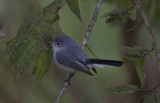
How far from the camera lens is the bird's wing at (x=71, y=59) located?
2184 mm

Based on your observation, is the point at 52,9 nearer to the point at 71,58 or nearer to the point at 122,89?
the point at 122,89

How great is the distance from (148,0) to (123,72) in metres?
1.68

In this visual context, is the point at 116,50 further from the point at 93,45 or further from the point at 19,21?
the point at 19,21

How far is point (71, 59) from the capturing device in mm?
2320

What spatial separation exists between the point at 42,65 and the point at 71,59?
2.55 feet

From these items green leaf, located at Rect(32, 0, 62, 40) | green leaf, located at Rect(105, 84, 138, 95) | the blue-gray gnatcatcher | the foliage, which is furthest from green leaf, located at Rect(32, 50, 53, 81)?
the blue-gray gnatcatcher

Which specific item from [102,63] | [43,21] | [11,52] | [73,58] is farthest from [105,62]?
[11,52]

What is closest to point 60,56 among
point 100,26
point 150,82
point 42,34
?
point 42,34

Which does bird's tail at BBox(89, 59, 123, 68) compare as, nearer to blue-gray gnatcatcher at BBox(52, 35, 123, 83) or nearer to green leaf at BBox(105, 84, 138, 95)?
blue-gray gnatcatcher at BBox(52, 35, 123, 83)

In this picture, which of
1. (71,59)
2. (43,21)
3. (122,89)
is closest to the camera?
(122,89)

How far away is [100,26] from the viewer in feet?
13.2

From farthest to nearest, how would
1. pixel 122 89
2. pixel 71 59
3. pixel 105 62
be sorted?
pixel 71 59
pixel 105 62
pixel 122 89

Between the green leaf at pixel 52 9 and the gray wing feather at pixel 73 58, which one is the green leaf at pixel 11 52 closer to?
the green leaf at pixel 52 9

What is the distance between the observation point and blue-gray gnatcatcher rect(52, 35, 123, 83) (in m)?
2.13
